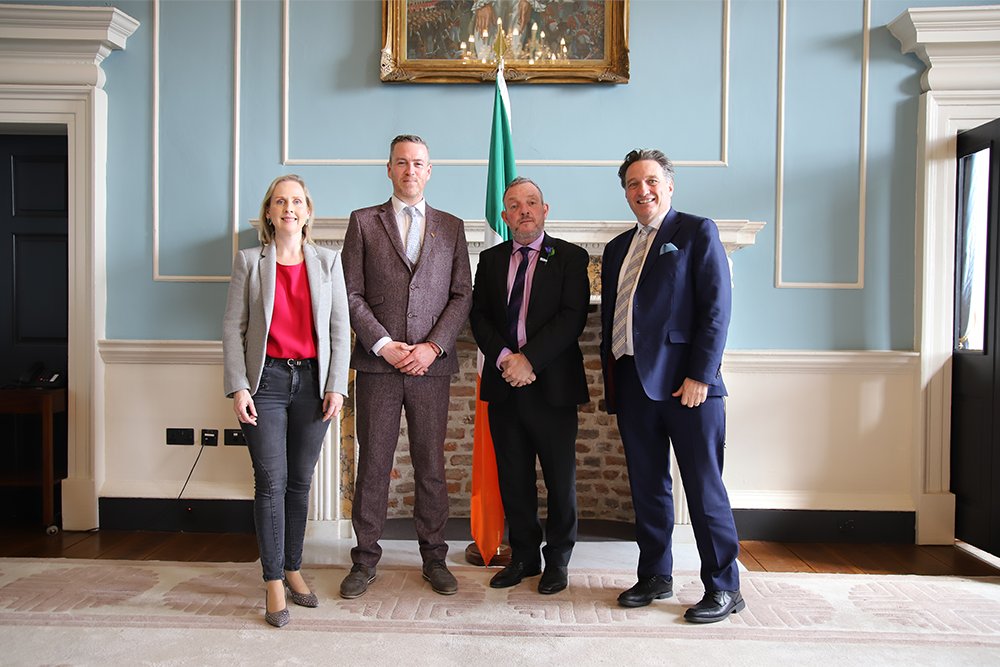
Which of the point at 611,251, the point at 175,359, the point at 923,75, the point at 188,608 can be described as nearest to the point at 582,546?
the point at 611,251

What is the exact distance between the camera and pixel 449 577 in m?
2.82

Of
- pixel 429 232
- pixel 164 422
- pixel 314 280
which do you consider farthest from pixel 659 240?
pixel 164 422

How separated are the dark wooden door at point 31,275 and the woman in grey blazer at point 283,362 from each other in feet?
6.83

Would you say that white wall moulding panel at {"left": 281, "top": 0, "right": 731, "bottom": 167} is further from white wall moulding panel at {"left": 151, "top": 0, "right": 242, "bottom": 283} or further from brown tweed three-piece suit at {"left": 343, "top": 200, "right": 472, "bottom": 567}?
brown tweed three-piece suit at {"left": 343, "top": 200, "right": 472, "bottom": 567}

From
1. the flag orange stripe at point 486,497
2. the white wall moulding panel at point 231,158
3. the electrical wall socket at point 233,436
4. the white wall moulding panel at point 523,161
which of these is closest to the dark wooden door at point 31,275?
the white wall moulding panel at point 231,158

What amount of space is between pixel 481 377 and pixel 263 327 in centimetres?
91

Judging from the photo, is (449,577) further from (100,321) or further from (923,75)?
(923,75)

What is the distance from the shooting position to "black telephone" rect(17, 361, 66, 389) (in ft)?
12.3

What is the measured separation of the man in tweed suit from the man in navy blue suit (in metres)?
0.71

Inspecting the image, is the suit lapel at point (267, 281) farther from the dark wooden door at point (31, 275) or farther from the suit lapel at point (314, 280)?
the dark wooden door at point (31, 275)

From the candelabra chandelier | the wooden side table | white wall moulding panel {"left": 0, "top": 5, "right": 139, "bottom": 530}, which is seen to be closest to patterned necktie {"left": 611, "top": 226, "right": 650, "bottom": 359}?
the candelabra chandelier

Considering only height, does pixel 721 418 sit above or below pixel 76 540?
above

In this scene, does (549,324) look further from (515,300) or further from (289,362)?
(289,362)

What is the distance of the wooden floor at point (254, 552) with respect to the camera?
322 cm
